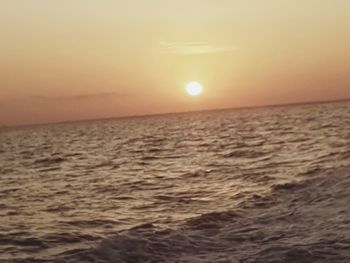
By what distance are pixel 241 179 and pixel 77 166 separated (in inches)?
613

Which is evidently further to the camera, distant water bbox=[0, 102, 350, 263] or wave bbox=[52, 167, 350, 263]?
distant water bbox=[0, 102, 350, 263]

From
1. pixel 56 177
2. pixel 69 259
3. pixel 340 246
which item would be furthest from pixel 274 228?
pixel 56 177

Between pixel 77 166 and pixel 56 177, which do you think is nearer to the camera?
pixel 56 177

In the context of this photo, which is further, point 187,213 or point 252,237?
point 187,213

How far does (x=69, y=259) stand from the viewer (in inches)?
468

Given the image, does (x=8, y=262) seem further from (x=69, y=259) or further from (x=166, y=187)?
(x=166, y=187)

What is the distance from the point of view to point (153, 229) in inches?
550

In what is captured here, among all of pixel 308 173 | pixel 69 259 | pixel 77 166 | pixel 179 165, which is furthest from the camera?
pixel 77 166

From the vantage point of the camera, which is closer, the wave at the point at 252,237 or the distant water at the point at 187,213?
the wave at the point at 252,237

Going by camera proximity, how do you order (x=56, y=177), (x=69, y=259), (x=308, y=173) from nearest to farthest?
(x=69, y=259)
(x=308, y=173)
(x=56, y=177)

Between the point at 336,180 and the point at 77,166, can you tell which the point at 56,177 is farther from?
the point at 336,180

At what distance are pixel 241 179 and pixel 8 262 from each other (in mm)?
11931

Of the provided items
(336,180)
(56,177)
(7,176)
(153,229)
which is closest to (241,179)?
(336,180)

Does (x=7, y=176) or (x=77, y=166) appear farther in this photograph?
(x=77, y=166)
